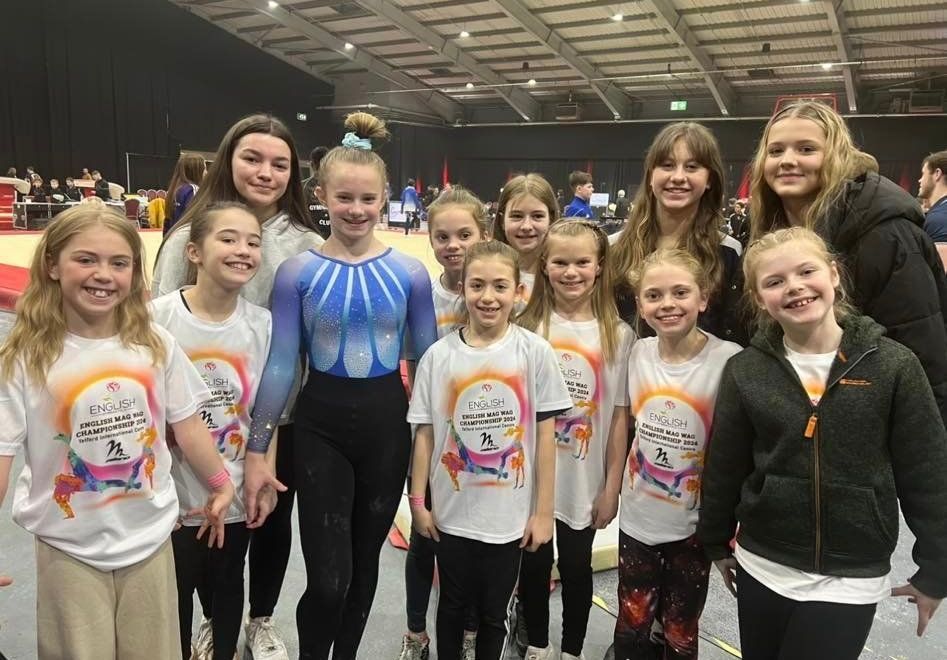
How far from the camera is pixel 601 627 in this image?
7.36 feet

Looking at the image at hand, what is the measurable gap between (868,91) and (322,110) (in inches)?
685

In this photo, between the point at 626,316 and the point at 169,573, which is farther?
the point at 626,316

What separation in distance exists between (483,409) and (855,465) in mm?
886

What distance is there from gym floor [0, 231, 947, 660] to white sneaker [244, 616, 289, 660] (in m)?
0.07

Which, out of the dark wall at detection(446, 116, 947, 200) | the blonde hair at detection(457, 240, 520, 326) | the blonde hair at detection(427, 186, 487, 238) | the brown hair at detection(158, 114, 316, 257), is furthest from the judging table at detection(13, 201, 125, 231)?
the dark wall at detection(446, 116, 947, 200)

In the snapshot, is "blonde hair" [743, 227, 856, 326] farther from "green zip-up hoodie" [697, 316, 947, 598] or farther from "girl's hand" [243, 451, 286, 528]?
"girl's hand" [243, 451, 286, 528]

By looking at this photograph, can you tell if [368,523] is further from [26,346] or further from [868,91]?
[868,91]

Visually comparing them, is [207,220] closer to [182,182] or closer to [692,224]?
[692,224]

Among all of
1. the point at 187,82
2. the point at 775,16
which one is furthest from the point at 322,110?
the point at 775,16

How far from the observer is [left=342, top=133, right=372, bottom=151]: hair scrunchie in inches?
72.6

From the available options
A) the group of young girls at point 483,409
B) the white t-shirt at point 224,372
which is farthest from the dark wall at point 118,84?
the white t-shirt at point 224,372

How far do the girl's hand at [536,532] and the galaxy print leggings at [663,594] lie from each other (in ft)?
0.82

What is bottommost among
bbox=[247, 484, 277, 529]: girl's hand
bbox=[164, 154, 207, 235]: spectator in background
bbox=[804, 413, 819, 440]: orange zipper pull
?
bbox=[247, 484, 277, 529]: girl's hand

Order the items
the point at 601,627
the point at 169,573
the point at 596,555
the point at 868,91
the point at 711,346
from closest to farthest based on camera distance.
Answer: the point at 169,573
the point at 711,346
the point at 601,627
the point at 596,555
the point at 868,91
